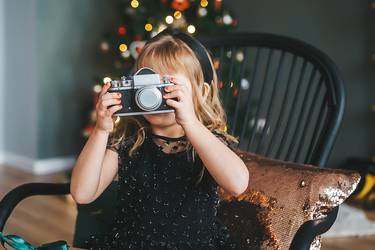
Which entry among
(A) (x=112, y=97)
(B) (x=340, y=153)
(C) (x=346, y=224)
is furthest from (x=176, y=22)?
(A) (x=112, y=97)

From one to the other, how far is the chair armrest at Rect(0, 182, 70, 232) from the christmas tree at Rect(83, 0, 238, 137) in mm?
1989

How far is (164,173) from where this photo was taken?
3.75ft

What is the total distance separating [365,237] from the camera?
7.77 ft

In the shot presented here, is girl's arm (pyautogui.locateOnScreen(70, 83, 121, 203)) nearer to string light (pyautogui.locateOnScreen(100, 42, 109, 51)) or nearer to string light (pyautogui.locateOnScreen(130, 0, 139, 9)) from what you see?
string light (pyautogui.locateOnScreen(130, 0, 139, 9))

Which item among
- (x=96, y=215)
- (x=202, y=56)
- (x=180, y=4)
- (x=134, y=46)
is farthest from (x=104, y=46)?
(x=202, y=56)

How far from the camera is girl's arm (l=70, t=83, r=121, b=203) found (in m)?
0.96

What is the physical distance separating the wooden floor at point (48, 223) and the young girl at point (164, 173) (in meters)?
1.16

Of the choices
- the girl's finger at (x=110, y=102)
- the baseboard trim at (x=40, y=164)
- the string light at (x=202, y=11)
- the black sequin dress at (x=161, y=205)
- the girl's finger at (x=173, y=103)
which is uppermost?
the string light at (x=202, y=11)

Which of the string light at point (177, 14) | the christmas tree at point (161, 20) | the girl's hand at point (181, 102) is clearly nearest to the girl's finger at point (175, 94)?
the girl's hand at point (181, 102)

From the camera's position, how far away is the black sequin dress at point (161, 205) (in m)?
1.09

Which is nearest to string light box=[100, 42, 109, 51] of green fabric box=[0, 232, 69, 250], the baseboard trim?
the baseboard trim

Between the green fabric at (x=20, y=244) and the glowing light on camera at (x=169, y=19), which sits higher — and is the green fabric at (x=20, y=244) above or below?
below

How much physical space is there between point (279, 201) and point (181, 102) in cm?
33

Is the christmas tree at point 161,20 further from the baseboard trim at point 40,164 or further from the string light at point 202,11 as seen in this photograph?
the baseboard trim at point 40,164
